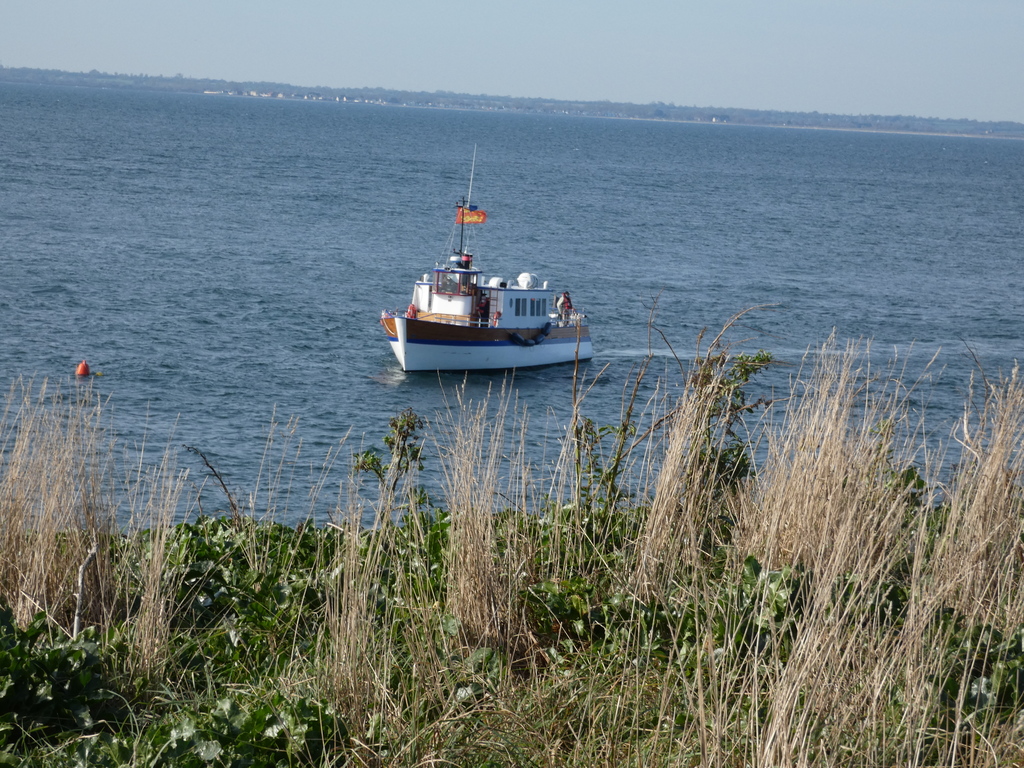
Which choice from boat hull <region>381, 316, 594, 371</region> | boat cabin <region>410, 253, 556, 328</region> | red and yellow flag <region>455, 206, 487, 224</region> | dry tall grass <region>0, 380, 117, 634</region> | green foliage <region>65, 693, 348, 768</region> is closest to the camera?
green foliage <region>65, 693, 348, 768</region>

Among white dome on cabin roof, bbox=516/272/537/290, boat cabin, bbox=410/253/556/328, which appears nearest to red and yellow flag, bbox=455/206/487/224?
boat cabin, bbox=410/253/556/328

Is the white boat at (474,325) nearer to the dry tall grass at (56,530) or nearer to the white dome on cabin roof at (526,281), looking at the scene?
the white dome on cabin roof at (526,281)

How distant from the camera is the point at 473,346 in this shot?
1255 inches

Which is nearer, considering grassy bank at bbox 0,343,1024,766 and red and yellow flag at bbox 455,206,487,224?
grassy bank at bbox 0,343,1024,766

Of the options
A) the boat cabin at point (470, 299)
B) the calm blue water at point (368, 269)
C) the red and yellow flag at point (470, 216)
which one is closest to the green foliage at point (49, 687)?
the calm blue water at point (368, 269)

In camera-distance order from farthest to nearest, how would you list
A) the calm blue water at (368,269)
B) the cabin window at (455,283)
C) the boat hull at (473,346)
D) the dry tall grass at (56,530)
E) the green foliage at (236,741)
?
the cabin window at (455,283), the boat hull at (473,346), the calm blue water at (368,269), the dry tall grass at (56,530), the green foliage at (236,741)

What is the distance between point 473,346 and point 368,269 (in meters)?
16.4

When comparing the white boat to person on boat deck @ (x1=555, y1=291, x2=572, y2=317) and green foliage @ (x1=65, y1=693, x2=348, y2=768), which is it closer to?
person on boat deck @ (x1=555, y1=291, x2=572, y2=317)

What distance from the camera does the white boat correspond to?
102 feet

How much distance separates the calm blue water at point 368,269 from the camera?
26.9 meters

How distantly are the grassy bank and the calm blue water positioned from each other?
246 cm

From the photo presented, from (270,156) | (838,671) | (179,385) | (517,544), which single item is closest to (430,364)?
(179,385)

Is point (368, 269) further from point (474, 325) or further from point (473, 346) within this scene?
point (473, 346)

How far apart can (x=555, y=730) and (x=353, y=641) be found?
0.76m
